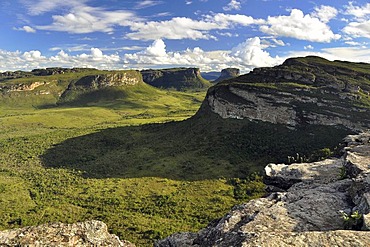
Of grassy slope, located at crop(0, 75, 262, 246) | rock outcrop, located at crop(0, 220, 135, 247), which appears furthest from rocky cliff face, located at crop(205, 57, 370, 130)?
rock outcrop, located at crop(0, 220, 135, 247)

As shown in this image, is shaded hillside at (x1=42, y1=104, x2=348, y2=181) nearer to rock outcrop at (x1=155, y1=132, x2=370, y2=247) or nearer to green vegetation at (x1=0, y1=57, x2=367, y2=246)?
green vegetation at (x1=0, y1=57, x2=367, y2=246)

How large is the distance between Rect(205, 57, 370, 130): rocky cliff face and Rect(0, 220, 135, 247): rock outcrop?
8281cm

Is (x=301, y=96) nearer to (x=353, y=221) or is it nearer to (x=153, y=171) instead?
(x=153, y=171)

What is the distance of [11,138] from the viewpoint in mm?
145500

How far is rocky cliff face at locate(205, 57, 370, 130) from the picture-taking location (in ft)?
295

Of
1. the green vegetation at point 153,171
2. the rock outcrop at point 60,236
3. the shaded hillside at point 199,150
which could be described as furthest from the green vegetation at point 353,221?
the shaded hillside at point 199,150

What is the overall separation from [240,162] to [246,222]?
225 ft

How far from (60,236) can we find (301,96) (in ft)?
294

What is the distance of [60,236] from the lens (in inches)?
719

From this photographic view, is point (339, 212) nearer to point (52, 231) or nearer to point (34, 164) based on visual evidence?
point (52, 231)

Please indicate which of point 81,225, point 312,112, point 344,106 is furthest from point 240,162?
point 81,225

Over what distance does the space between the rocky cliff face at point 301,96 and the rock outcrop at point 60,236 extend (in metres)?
82.8

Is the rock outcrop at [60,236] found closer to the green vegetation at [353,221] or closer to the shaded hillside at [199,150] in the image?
the green vegetation at [353,221]

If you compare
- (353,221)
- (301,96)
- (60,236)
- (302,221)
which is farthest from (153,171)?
(353,221)
